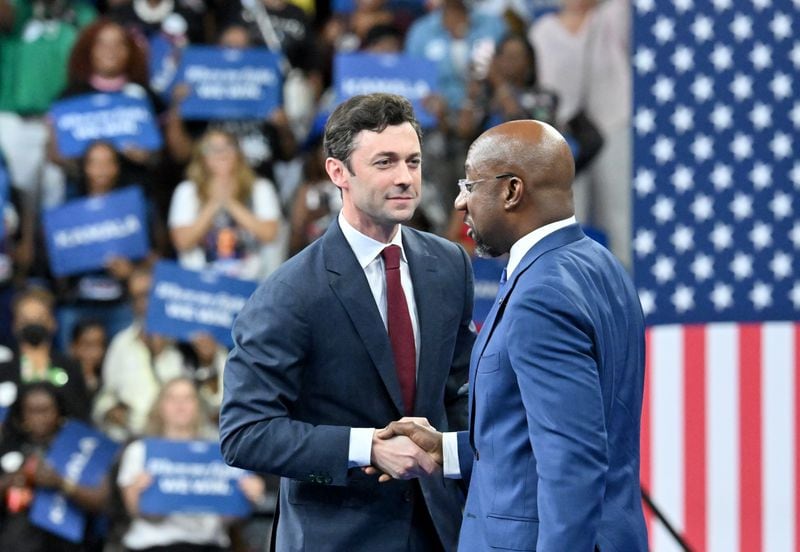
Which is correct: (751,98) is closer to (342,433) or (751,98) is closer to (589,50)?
(589,50)

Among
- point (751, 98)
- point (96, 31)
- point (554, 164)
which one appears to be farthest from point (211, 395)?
point (554, 164)

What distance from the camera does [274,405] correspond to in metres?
3.12

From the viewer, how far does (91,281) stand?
22.5ft

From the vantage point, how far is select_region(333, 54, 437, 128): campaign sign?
6.73 meters

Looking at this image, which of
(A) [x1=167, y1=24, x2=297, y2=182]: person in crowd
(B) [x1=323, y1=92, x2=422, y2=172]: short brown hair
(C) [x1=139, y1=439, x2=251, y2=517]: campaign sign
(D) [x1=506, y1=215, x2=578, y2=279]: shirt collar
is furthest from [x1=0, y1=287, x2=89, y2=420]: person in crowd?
(D) [x1=506, y1=215, x2=578, y2=279]: shirt collar

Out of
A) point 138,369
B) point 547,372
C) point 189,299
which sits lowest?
point 138,369

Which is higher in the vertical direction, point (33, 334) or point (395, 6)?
point (395, 6)

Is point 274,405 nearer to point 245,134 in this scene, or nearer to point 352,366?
point 352,366

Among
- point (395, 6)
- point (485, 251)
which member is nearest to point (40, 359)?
point (395, 6)

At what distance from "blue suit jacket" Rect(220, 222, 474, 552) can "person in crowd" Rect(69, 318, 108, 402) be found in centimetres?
354

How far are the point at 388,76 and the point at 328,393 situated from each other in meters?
3.78

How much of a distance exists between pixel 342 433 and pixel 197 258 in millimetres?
3827

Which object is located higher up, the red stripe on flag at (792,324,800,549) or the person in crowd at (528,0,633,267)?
the person in crowd at (528,0,633,267)

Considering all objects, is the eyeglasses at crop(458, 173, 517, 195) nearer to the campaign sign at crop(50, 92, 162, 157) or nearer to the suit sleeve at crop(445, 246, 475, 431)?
the suit sleeve at crop(445, 246, 475, 431)
